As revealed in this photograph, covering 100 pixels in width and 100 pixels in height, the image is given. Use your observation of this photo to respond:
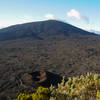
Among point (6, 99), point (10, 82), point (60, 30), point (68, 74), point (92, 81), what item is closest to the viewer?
point (92, 81)

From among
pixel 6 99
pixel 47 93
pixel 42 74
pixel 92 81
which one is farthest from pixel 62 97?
pixel 42 74

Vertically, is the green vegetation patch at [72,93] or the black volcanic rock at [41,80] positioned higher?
the green vegetation patch at [72,93]

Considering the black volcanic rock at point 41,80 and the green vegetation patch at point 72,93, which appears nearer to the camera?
the green vegetation patch at point 72,93

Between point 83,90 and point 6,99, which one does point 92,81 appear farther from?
point 6,99

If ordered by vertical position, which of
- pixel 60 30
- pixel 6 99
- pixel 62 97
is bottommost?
pixel 6 99

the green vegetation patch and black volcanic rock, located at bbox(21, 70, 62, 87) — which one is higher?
the green vegetation patch

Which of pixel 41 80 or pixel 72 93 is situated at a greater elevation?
pixel 72 93

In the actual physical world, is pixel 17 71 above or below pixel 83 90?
below

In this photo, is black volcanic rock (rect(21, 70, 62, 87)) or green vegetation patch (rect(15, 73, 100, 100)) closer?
green vegetation patch (rect(15, 73, 100, 100))

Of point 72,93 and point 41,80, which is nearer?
point 72,93

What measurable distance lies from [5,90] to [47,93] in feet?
33.2

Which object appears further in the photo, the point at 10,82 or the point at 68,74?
the point at 68,74

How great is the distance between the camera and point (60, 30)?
89.4m

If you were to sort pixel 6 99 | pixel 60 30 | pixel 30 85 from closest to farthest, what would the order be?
pixel 6 99 < pixel 30 85 < pixel 60 30
